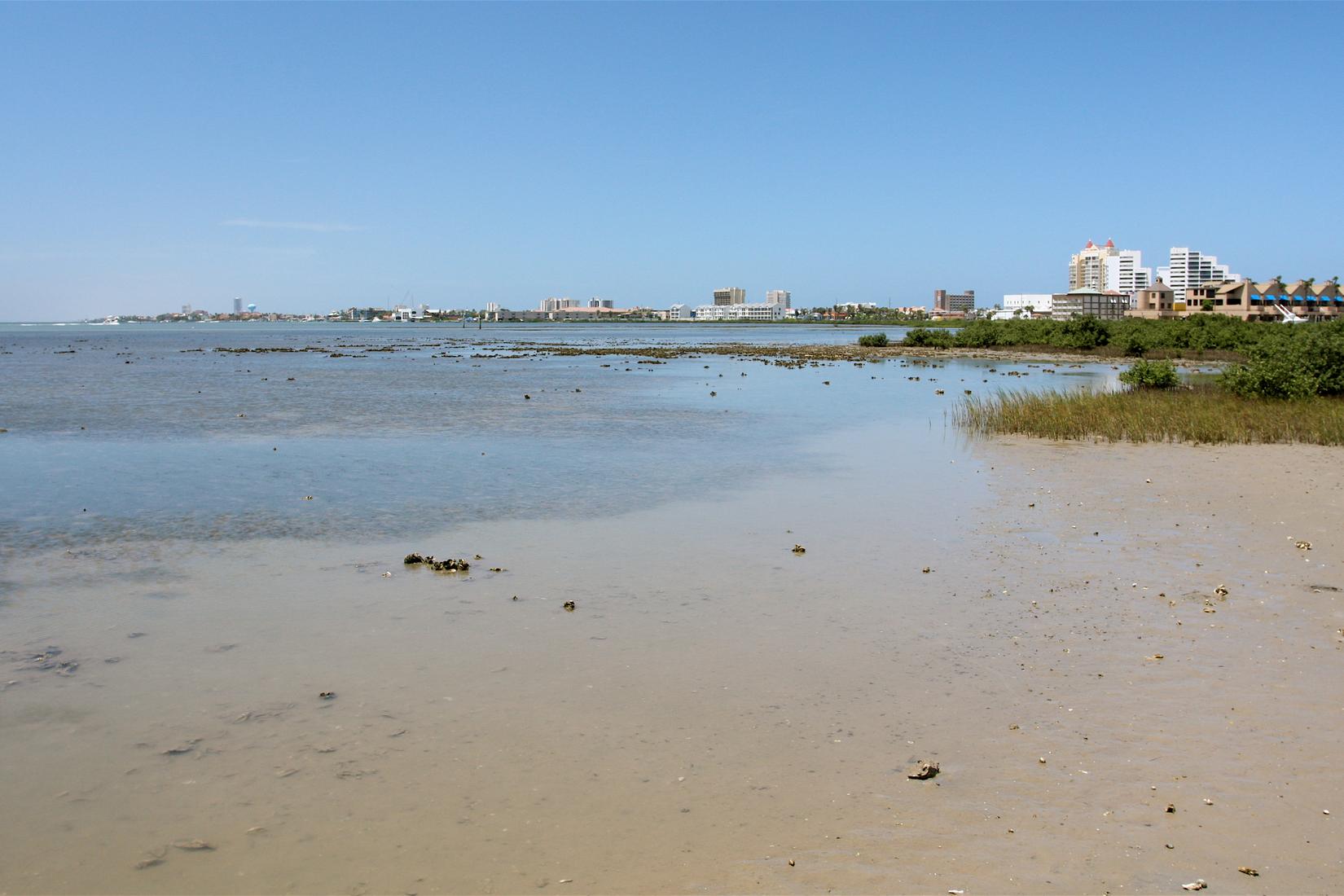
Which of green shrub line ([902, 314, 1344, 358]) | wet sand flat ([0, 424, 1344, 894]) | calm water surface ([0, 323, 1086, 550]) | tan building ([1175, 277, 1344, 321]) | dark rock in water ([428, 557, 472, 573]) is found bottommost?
wet sand flat ([0, 424, 1344, 894])

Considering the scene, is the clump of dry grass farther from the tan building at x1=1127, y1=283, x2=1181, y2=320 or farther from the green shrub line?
the tan building at x1=1127, y1=283, x2=1181, y2=320

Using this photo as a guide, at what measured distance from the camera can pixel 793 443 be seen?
24.8 metres

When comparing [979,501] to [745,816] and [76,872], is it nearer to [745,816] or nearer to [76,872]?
[745,816]

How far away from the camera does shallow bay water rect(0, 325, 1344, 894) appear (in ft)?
18.4

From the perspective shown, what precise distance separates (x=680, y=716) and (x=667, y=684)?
A: 674mm

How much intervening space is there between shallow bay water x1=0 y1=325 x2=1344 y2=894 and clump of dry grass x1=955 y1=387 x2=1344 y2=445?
4.82 meters

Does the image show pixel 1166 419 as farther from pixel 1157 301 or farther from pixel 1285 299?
pixel 1157 301

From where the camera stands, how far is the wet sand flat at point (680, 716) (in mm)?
5535

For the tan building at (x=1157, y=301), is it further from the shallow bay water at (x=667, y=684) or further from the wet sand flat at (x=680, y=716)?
the wet sand flat at (x=680, y=716)

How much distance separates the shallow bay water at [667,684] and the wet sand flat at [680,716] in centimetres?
3

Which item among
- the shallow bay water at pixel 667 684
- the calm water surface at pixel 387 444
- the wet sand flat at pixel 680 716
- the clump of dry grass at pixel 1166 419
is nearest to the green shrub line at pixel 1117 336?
the calm water surface at pixel 387 444

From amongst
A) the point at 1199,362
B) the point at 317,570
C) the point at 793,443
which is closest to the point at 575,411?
the point at 793,443

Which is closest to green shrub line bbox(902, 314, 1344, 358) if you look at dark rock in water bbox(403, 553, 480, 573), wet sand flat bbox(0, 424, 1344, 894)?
wet sand flat bbox(0, 424, 1344, 894)

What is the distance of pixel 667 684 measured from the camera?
26.8ft
